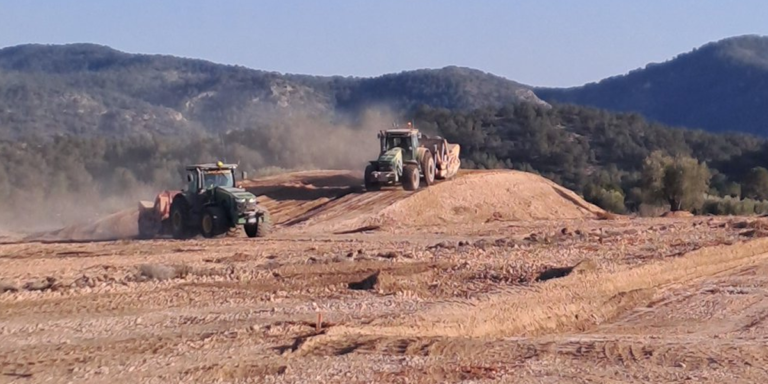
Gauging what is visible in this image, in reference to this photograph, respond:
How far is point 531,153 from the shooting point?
65750 mm

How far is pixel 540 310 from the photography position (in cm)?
1573

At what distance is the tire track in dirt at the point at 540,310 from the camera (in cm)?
1320

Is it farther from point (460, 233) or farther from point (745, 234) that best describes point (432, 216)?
point (745, 234)

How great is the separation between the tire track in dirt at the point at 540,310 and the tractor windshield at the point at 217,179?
10569 millimetres

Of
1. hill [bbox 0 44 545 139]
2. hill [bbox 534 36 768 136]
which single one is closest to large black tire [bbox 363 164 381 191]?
hill [bbox 0 44 545 139]

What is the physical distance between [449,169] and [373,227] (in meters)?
7.47

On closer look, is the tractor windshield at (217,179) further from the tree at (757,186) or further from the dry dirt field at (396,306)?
the tree at (757,186)

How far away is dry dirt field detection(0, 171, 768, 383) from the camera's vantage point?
11.2m

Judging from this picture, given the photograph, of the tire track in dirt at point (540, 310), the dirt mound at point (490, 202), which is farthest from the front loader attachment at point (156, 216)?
the tire track in dirt at point (540, 310)

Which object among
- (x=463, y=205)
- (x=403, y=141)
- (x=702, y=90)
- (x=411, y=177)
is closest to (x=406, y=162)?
(x=411, y=177)

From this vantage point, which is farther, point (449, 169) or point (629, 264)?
point (449, 169)

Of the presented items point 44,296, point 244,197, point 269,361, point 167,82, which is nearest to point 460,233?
point 244,197

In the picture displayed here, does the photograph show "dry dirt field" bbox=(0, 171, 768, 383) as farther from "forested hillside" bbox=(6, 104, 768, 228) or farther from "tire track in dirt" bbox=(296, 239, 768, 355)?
"forested hillside" bbox=(6, 104, 768, 228)

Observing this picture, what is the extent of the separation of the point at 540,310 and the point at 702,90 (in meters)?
124
